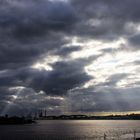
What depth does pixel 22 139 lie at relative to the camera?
190500mm

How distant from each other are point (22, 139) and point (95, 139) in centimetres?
4490

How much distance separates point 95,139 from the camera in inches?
6668

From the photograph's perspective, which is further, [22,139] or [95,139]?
[22,139]
